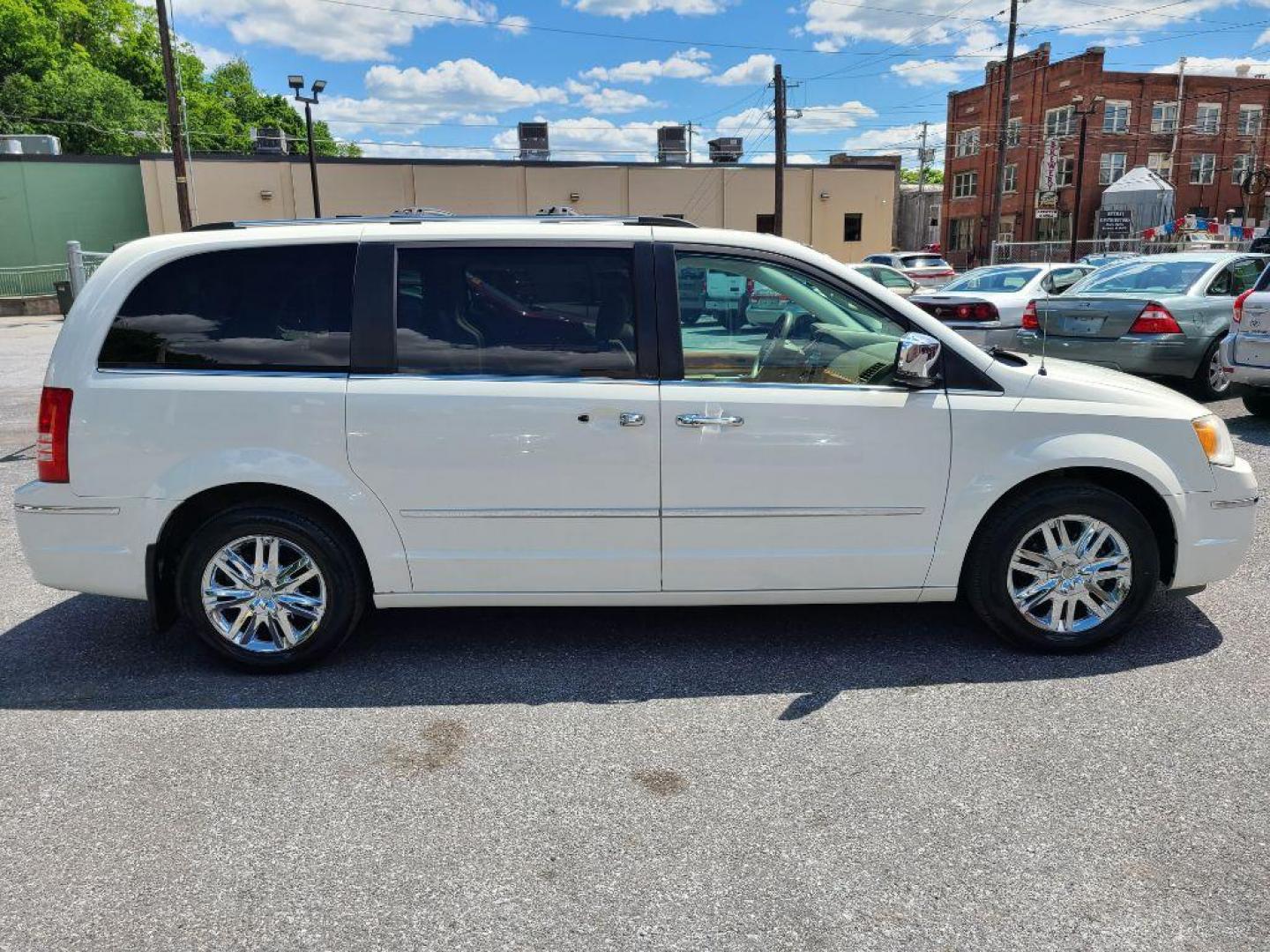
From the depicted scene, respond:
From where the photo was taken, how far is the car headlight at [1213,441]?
4.05 meters

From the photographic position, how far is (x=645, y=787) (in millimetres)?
3119

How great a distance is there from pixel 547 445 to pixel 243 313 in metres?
1.38

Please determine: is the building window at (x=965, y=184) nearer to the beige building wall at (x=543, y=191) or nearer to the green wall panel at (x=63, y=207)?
the beige building wall at (x=543, y=191)

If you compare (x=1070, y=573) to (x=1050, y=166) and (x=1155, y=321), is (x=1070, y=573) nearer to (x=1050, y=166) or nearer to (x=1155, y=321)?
(x=1155, y=321)

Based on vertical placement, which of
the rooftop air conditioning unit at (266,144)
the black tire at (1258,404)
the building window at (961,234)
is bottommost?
the black tire at (1258,404)

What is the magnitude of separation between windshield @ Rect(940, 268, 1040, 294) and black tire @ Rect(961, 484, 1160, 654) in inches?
379

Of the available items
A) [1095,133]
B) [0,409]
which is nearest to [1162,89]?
[1095,133]

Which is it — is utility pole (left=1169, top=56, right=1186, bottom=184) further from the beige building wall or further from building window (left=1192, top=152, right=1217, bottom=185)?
the beige building wall

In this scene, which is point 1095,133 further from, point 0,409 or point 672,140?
point 0,409

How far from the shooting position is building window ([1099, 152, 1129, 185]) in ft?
163

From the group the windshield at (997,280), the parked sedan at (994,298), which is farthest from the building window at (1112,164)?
the windshield at (997,280)

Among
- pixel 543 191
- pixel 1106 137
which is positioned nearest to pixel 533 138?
pixel 543 191

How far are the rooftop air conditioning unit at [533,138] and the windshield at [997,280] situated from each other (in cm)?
3163

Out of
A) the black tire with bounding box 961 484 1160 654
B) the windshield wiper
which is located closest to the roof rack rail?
→ the windshield wiper
